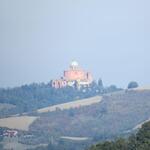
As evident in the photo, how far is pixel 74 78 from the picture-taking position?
16825 cm

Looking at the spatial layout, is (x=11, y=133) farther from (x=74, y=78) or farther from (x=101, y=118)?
(x=74, y=78)

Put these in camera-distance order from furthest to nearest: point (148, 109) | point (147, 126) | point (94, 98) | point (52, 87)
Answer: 1. point (52, 87)
2. point (94, 98)
3. point (148, 109)
4. point (147, 126)

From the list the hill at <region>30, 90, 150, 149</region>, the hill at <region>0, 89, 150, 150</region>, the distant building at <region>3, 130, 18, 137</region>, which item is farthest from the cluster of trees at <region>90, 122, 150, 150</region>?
the distant building at <region>3, 130, 18, 137</region>

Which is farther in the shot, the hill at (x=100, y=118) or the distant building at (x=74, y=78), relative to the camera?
the distant building at (x=74, y=78)

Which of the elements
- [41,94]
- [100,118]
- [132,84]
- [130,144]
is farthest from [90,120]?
[130,144]

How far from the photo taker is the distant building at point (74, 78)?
16750 cm

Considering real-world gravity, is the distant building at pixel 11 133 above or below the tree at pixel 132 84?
below

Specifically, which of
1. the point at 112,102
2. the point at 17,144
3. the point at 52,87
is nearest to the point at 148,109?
the point at 112,102

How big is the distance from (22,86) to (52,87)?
9.12 m

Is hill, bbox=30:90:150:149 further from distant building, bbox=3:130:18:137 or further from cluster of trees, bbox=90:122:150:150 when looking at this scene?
cluster of trees, bbox=90:122:150:150

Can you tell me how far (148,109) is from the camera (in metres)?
128

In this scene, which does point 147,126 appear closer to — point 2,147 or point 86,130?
point 2,147

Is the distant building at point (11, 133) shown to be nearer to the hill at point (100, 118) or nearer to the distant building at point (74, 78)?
the hill at point (100, 118)

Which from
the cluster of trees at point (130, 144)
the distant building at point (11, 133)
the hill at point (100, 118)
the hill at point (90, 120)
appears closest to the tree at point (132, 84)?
the hill at point (90, 120)
